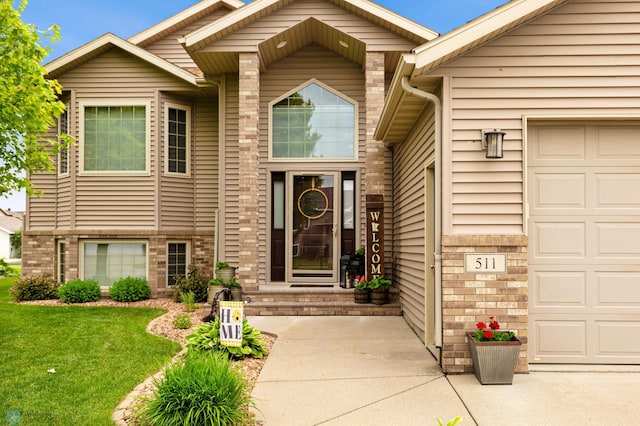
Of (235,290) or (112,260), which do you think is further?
(112,260)

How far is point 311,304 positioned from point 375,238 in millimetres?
1549

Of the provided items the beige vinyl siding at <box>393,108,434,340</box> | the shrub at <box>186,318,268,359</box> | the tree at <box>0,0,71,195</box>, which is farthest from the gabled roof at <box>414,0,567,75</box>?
the tree at <box>0,0,71,195</box>

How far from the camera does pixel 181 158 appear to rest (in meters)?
11.0

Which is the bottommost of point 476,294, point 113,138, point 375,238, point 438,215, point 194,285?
point 194,285

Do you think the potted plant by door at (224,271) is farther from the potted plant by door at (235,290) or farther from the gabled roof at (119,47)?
the gabled roof at (119,47)

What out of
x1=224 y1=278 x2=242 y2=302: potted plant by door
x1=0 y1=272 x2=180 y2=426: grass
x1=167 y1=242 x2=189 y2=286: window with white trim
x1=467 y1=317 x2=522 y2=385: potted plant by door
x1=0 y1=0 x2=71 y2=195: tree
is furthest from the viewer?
x1=167 y1=242 x2=189 y2=286: window with white trim

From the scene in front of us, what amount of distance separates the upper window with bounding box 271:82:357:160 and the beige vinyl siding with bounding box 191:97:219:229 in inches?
74.8

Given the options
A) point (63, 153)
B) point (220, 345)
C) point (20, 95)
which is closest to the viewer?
point (220, 345)

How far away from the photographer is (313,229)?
9766 millimetres

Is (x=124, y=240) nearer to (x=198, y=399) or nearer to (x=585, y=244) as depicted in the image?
(x=198, y=399)

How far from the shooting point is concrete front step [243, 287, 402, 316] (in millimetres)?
8070

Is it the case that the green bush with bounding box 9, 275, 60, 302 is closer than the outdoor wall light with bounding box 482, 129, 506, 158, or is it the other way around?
the outdoor wall light with bounding box 482, 129, 506, 158

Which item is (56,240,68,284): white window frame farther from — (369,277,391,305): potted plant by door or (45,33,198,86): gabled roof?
(369,277,391,305): potted plant by door

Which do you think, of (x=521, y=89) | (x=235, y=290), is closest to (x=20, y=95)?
(x=235, y=290)
